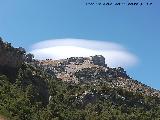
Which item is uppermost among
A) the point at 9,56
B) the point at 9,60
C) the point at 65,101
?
the point at 9,56

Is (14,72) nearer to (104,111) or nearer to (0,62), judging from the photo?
(0,62)

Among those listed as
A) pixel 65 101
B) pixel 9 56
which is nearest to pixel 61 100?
pixel 65 101

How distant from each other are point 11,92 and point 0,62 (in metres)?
33.6

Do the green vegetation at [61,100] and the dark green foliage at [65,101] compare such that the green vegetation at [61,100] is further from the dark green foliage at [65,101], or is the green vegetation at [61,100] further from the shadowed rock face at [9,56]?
the shadowed rock face at [9,56]

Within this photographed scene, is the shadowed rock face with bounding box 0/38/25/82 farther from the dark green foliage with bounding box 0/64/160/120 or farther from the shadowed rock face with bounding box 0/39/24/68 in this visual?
the dark green foliage with bounding box 0/64/160/120

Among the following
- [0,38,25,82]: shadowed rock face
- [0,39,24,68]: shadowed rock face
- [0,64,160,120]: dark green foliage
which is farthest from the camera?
[0,39,24,68]: shadowed rock face

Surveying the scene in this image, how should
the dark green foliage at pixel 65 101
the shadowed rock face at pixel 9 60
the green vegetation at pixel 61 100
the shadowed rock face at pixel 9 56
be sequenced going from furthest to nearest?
the shadowed rock face at pixel 9 56, the shadowed rock face at pixel 9 60, the dark green foliage at pixel 65 101, the green vegetation at pixel 61 100

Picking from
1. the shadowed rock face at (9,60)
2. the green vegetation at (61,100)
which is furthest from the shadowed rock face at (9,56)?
the green vegetation at (61,100)

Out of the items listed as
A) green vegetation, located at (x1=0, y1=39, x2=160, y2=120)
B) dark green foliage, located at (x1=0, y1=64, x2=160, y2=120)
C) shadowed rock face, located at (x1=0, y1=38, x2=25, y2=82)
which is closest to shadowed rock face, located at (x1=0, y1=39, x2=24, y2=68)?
shadowed rock face, located at (x1=0, y1=38, x2=25, y2=82)

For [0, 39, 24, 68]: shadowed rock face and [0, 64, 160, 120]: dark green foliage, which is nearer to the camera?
[0, 64, 160, 120]: dark green foliage

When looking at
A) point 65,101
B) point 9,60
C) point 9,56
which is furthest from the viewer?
point 65,101

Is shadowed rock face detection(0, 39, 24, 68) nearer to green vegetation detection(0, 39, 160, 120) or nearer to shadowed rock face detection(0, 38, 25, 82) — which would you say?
shadowed rock face detection(0, 38, 25, 82)

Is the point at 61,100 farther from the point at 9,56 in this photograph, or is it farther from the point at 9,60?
the point at 9,56

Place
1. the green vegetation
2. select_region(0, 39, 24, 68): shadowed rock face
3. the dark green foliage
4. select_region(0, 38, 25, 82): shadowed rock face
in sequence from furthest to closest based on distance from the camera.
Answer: select_region(0, 39, 24, 68): shadowed rock face → select_region(0, 38, 25, 82): shadowed rock face → the dark green foliage → the green vegetation
